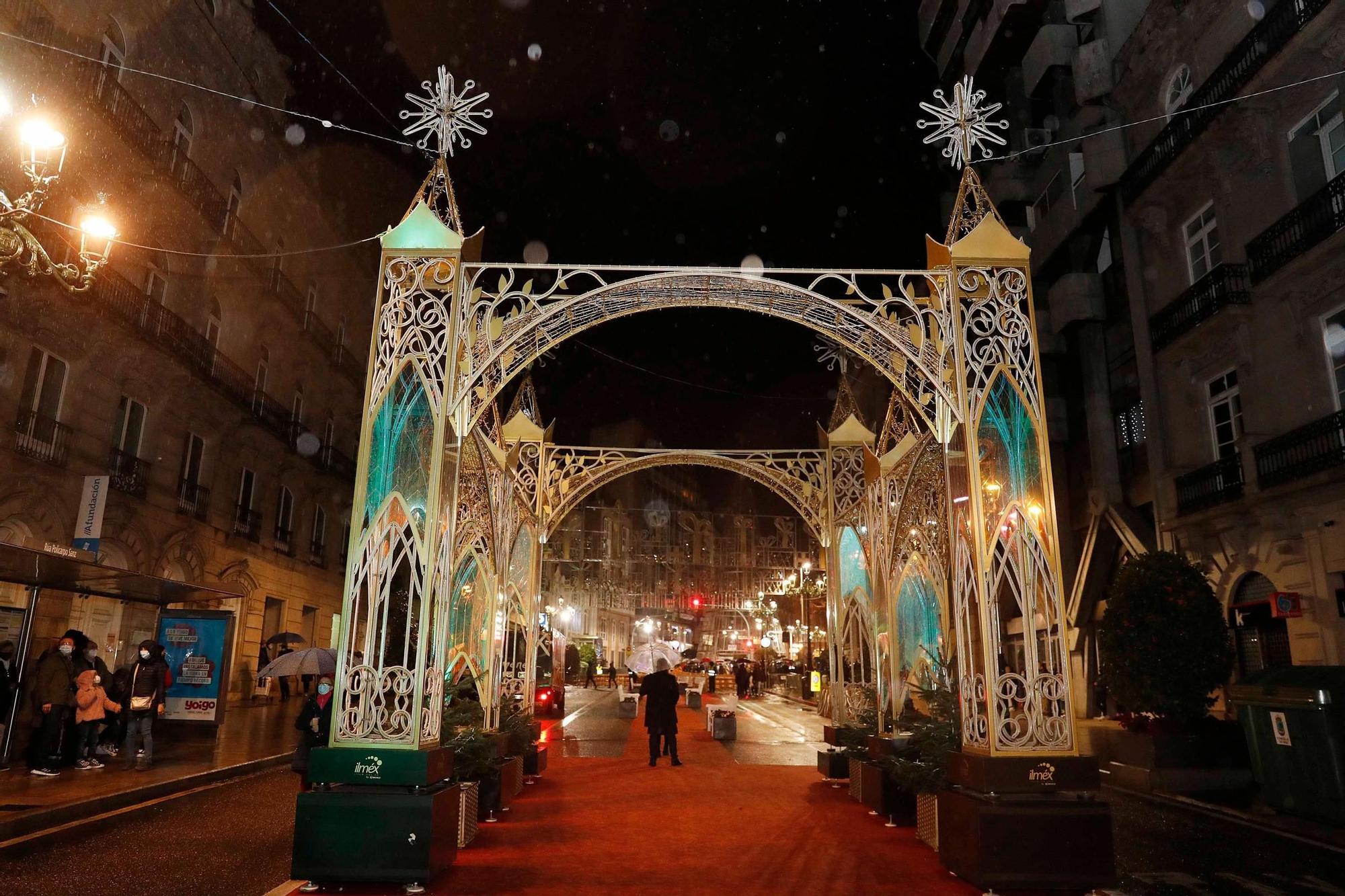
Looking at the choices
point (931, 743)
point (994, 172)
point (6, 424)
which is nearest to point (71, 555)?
point (6, 424)

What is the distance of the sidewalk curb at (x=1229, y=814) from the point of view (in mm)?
8734

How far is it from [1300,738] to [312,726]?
1067 cm

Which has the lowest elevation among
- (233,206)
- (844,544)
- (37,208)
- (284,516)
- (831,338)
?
(844,544)

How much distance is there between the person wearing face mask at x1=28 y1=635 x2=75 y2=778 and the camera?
10.9 m

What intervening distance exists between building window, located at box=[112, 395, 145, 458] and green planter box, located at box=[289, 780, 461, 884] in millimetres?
15376

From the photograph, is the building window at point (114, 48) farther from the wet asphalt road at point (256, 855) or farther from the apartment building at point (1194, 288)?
the apartment building at point (1194, 288)

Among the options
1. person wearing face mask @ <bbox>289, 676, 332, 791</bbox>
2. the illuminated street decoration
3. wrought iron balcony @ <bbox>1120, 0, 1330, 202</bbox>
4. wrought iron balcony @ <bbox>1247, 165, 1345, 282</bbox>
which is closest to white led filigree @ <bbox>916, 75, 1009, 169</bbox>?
the illuminated street decoration

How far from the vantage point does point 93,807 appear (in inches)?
356

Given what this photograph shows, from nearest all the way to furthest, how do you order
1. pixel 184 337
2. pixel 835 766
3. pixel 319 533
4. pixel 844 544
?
pixel 835 766
pixel 844 544
pixel 184 337
pixel 319 533

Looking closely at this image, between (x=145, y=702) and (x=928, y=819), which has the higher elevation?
(x=145, y=702)

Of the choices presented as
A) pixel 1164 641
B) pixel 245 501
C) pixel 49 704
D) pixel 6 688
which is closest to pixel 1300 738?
pixel 1164 641

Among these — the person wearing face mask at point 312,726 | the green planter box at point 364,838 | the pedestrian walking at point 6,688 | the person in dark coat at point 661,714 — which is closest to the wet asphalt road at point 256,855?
the green planter box at point 364,838

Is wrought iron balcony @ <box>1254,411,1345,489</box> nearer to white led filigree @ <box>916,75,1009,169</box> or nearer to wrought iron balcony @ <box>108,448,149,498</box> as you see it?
white led filigree @ <box>916,75,1009,169</box>

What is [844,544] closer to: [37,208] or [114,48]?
[37,208]
